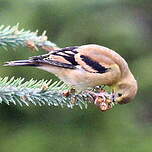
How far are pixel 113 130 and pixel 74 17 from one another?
5.53 feet

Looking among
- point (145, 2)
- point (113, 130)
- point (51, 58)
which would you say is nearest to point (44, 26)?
point (113, 130)

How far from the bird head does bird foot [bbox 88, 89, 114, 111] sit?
9 cm

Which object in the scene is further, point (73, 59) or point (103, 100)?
point (73, 59)

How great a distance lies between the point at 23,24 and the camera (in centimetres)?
713

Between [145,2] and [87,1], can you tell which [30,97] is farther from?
[145,2]

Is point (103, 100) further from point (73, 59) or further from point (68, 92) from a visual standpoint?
point (73, 59)

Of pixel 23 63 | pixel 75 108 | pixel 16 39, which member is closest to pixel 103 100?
pixel 23 63

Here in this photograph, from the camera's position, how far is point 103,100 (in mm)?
3621

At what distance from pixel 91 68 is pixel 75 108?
279cm

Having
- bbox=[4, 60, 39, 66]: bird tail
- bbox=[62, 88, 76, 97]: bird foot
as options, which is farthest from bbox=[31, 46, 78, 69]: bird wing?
bbox=[62, 88, 76, 97]: bird foot

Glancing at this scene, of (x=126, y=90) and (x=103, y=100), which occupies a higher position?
(x=126, y=90)

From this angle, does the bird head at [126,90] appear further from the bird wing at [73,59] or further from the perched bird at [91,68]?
the bird wing at [73,59]

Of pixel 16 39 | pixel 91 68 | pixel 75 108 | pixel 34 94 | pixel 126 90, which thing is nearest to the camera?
pixel 34 94

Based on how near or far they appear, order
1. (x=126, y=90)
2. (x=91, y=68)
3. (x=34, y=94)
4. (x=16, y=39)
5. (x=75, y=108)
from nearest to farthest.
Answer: (x=34, y=94) → (x=16, y=39) → (x=126, y=90) → (x=91, y=68) → (x=75, y=108)
